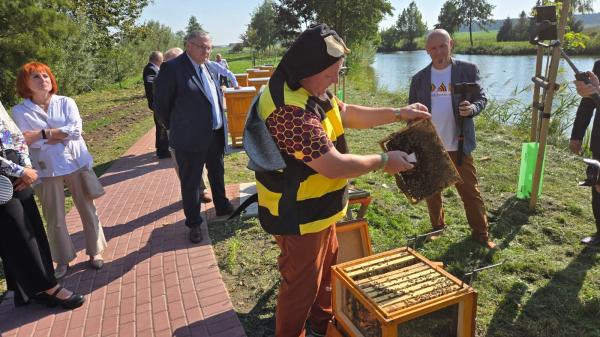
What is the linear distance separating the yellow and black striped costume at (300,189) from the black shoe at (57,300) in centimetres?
218

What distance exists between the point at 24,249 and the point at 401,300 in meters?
2.95

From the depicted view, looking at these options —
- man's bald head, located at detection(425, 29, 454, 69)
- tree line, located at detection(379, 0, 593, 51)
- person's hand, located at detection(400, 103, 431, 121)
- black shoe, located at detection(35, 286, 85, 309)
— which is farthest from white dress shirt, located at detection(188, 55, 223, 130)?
tree line, located at detection(379, 0, 593, 51)

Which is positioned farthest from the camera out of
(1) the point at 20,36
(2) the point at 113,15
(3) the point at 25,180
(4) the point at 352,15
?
(4) the point at 352,15

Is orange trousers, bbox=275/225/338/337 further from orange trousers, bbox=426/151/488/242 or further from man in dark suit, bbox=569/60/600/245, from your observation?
man in dark suit, bbox=569/60/600/245

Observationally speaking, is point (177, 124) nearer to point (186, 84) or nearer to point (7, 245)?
point (186, 84)

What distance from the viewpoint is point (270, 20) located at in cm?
4612

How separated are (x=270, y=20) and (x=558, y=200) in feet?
147

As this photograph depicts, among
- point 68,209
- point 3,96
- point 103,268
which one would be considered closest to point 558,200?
point 103,268

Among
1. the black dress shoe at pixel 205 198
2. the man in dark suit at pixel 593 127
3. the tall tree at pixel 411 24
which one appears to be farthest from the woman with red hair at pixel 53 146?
the tall tree at pixel 411 24

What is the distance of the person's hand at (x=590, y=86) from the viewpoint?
343 centimetres

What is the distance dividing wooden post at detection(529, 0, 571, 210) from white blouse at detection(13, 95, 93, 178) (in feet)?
15.6

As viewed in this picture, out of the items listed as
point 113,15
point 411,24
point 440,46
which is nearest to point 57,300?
point 440,46

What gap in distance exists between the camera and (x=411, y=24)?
297 feet

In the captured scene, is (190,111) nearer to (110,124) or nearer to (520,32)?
(110,124)
